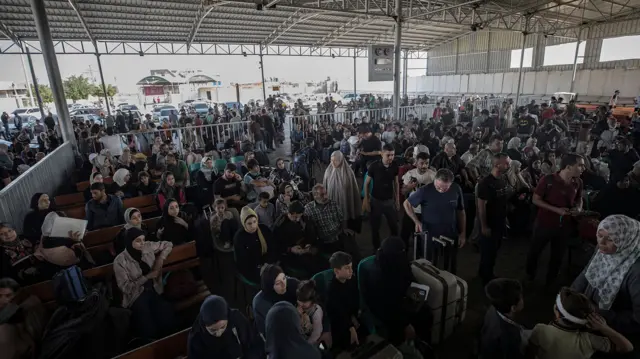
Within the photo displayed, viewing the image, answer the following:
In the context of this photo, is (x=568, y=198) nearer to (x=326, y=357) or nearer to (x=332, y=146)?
(x=326, y=357)

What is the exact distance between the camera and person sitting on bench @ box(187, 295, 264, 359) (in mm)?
2303

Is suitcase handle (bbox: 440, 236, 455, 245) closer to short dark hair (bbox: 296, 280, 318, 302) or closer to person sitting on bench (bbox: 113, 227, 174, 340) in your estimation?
short dark hair (bbox: 296, 280, 318, 302)

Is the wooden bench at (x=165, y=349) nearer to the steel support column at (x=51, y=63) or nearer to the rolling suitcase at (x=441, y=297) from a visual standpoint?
the rolling suitcase at (x=441, y=297)

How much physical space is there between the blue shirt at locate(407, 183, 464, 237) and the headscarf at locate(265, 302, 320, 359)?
214cm

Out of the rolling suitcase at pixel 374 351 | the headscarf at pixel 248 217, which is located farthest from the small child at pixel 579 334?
the headscarf at pixel 248 217

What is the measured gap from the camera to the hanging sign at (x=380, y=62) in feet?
36.9

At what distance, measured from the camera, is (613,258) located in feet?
7.96

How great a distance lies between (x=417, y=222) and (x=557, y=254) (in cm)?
165

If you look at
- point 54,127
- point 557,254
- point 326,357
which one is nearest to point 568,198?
point 557,254

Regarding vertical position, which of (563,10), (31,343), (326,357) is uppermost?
(563,10)

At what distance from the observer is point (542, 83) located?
24.1m

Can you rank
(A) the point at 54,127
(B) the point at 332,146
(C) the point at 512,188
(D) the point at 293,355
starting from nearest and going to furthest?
(D) the point at 293,355, (C) the point at 512,188, (B) the point at 332,146, (A) the point at 54,127

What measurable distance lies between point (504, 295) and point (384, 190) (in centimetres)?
252

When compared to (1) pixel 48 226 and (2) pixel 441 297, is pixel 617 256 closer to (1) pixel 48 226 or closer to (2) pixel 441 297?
(2) pixel 441 297
